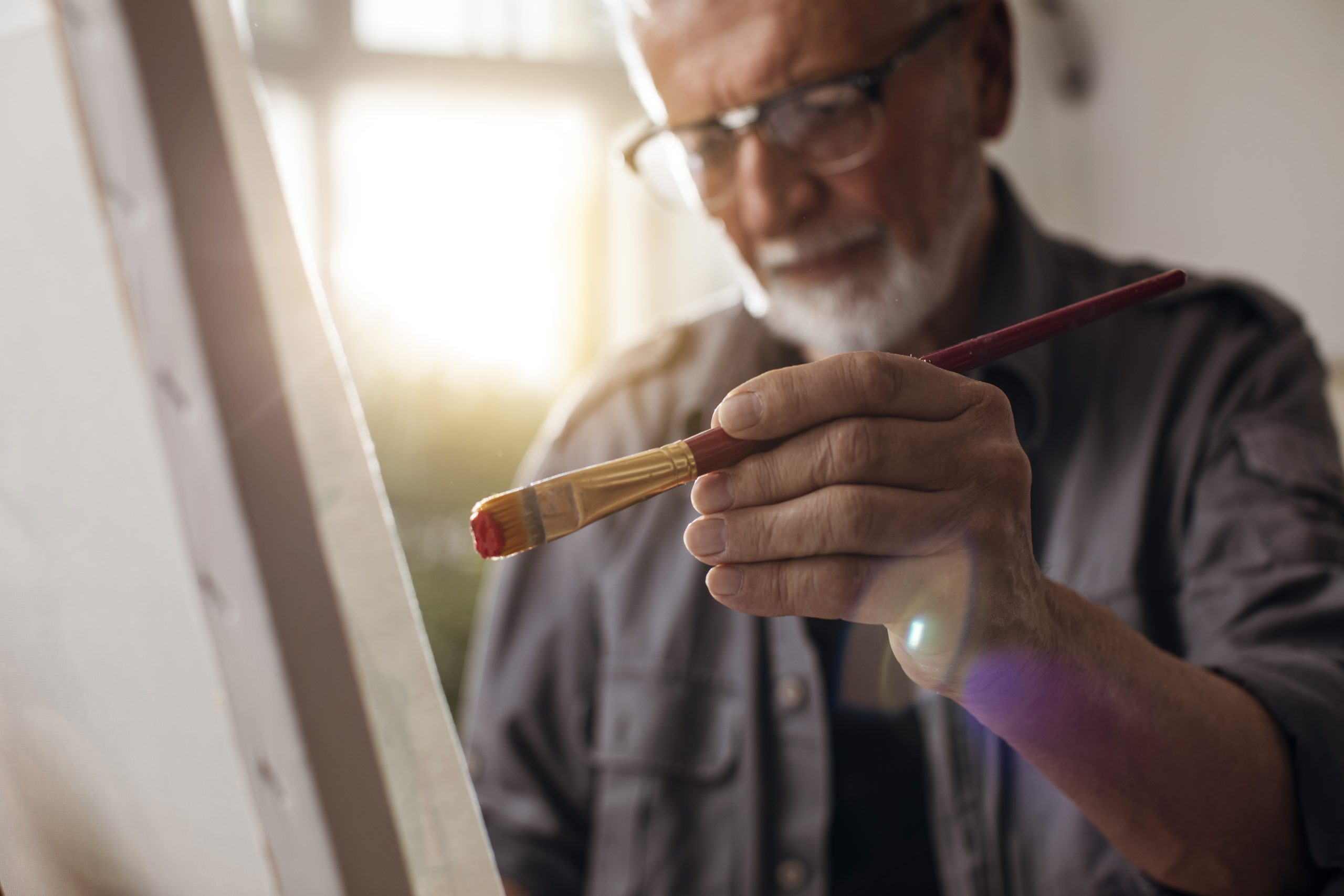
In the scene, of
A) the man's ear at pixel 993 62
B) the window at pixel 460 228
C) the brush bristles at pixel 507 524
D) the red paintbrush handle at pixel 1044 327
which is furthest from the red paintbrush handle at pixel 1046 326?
the window at pixel 460 228

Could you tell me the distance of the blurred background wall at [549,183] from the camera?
818mm

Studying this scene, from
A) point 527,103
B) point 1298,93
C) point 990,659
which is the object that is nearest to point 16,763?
point 990,659

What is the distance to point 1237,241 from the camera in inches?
34.6

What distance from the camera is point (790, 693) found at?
0.47m

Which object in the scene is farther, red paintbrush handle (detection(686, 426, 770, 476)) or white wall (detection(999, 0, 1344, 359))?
white wall (detection(999, 0, 1344, 359))

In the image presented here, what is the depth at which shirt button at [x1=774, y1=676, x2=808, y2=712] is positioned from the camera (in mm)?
461

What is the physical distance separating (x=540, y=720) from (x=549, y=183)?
88 centimetres

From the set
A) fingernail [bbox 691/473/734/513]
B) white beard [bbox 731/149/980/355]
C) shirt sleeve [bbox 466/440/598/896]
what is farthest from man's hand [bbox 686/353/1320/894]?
shirt sleeve [bbox 466/440/598/896]

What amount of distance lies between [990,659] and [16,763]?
0.25m

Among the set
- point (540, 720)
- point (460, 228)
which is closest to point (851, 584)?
point (540, 720)

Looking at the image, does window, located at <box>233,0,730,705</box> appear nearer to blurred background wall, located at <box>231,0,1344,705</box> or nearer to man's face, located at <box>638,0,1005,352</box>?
blurred background wall, located at <box>231,0,1344,705</box>

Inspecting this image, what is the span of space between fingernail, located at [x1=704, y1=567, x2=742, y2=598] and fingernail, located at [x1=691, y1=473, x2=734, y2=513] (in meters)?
0.01

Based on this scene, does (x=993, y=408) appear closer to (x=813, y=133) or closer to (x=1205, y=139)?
(x=813, y=133)

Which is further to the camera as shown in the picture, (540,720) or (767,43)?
(540,720)
